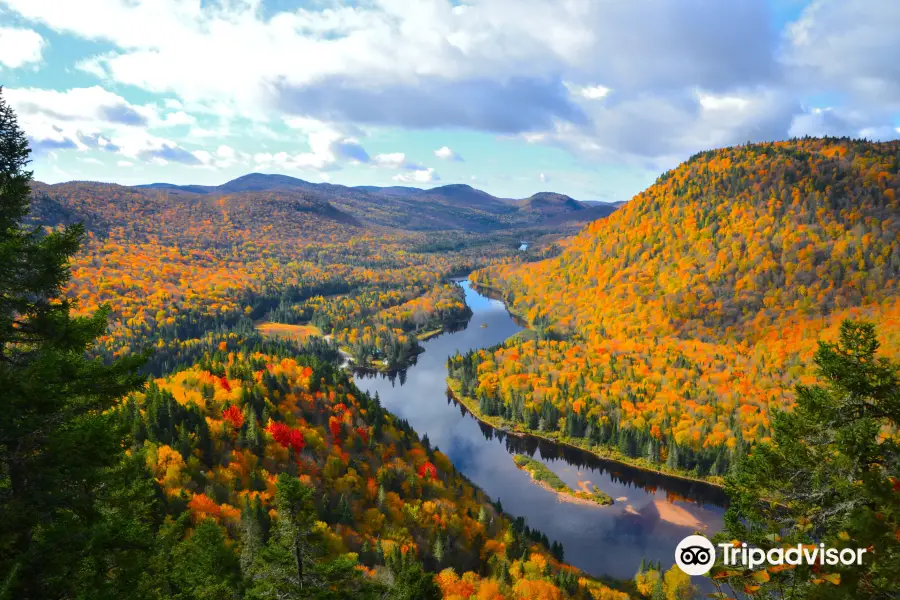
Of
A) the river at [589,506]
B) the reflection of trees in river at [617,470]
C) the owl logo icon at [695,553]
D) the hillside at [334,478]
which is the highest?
the owl logo icon at [695,553]

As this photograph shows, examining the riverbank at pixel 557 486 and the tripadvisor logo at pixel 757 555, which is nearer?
the tripadvisor logo at pixel 757 555

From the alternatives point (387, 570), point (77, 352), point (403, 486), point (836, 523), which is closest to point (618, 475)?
point (403, 486)

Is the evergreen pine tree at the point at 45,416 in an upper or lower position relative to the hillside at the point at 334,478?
upper

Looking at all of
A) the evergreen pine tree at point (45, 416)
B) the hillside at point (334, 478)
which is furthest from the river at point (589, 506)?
the evergreen pine tree at point (45, 416)

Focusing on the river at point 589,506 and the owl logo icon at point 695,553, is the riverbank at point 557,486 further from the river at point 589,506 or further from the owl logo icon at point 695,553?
the owl logo icon at point 695,553

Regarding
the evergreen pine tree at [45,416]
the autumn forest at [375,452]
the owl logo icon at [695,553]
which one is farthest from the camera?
the owl logo icon at [695,553]

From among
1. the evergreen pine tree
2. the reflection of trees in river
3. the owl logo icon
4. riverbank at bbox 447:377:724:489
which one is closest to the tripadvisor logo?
the owl logo icon

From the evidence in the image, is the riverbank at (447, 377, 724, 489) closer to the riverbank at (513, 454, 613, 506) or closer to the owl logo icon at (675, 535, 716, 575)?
the riverbank at (513, 454, 613, 506)
